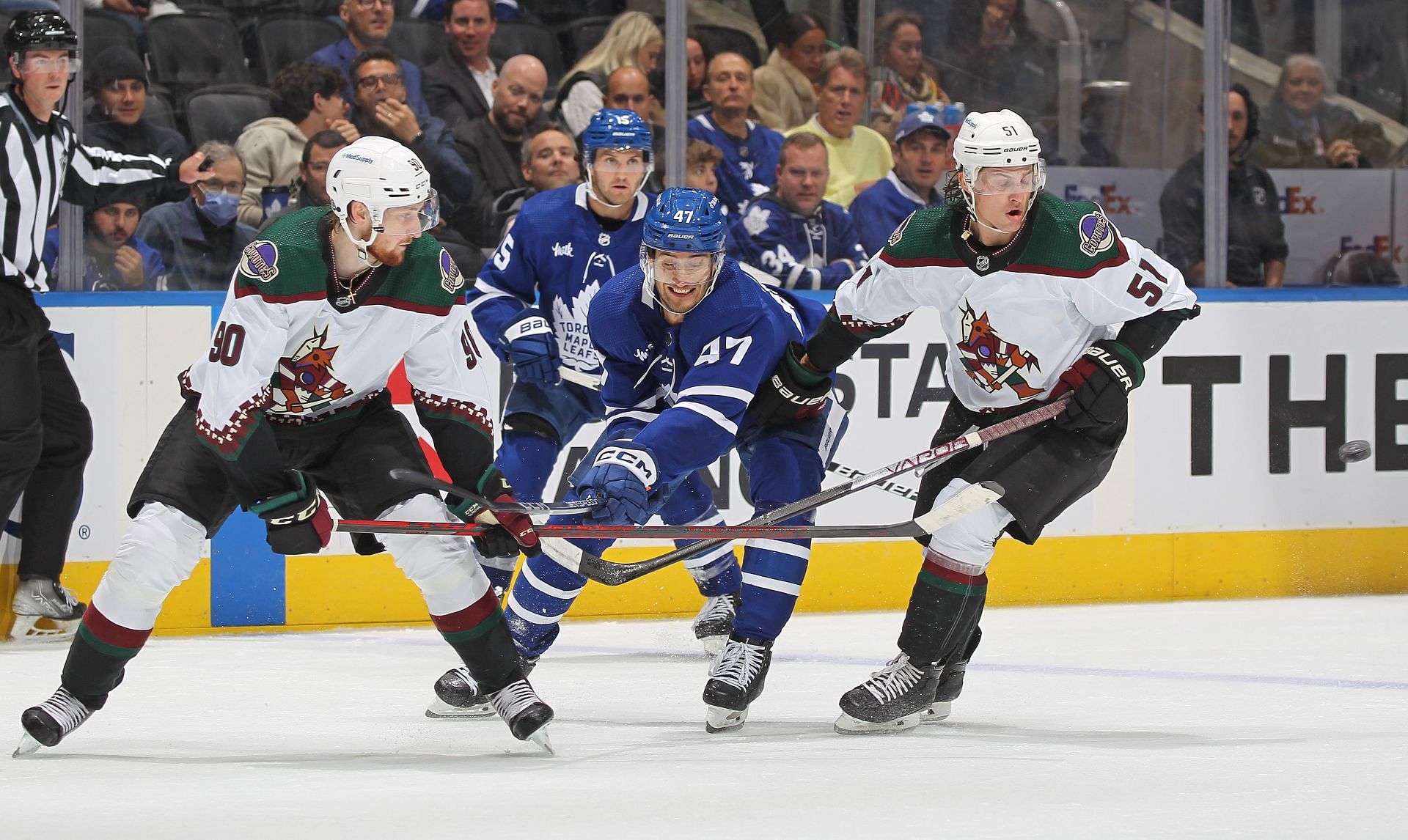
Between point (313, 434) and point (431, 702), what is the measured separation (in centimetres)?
76

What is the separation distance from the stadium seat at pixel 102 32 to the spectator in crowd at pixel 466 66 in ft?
2.76

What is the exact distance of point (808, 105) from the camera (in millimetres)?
5602

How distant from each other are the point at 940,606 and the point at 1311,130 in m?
3.06

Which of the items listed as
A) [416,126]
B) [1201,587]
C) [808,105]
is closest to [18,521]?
[416,126]

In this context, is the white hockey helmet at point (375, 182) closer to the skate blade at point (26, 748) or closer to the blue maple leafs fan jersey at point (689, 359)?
the blue maple leafs fan jersey at point (689, 359)

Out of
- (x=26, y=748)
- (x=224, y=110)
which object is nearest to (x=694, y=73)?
(x=224, y=110)

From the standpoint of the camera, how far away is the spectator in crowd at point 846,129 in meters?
5.60

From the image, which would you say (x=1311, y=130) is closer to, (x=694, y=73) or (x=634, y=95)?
(x=694, y=73)

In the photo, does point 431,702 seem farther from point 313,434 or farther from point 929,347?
point 929,347

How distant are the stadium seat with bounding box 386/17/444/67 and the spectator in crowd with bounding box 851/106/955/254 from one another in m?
1.30

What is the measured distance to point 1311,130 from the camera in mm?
5973

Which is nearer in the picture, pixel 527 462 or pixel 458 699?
pixel 458 699

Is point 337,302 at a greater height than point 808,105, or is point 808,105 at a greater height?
point 808,105

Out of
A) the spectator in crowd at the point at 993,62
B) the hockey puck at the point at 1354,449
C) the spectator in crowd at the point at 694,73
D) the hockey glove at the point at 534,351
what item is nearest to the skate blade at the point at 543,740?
the hockey glove at the point at 534,351
